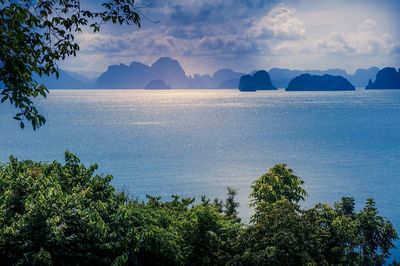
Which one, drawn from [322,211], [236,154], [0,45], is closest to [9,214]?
[0,45]

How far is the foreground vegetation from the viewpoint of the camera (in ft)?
48.7

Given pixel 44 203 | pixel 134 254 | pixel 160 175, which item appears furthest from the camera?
pixel 160 175

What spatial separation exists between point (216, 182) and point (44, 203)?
148 feet

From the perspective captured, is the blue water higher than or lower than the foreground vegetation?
lower

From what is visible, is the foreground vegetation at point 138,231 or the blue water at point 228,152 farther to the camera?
the blue water at point 228,152

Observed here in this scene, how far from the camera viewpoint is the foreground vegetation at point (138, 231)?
48.7ft

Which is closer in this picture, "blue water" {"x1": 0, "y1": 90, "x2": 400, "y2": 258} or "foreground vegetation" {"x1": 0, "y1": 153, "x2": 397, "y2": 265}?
"foreground vegetation" {"x1": 0, "y1": 153, "x2": 397, "y2": 265}

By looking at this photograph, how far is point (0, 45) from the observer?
837cm

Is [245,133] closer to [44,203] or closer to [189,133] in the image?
[189,133]

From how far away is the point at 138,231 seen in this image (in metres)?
16.5

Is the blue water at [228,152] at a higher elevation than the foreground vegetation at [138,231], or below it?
below

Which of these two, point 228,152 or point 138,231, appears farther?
point 228,152

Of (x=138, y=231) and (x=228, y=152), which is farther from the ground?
(x=138, y=231)

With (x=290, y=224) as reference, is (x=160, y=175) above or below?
below
